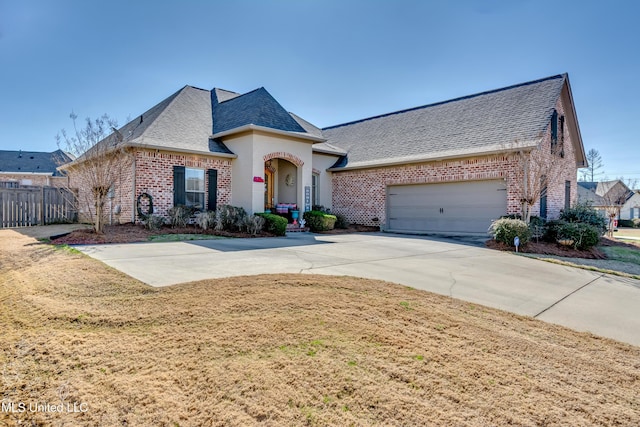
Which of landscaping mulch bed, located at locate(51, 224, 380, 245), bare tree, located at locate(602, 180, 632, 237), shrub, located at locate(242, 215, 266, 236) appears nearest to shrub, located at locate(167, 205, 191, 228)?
landscaping mulch bed, located at locate(51, 224, 380, 245)

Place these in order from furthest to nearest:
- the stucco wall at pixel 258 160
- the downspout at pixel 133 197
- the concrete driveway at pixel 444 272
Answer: the stucco wall at pixel 258 160, the downspout at pixel 133 197, the concrete driveway at pixel 444 272

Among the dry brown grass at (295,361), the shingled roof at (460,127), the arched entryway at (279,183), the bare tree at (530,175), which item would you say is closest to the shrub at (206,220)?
the arched entryway at (279,183)

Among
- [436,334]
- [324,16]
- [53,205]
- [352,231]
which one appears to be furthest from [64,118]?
[436,334]

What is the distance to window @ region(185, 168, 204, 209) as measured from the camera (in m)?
13.7

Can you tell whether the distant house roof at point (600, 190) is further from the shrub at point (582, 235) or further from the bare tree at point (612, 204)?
the shrub at point (582, 235)

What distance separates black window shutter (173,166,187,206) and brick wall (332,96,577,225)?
26.0ft

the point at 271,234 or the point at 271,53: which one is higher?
the point at 271,53

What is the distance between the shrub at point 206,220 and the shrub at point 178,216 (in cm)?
52

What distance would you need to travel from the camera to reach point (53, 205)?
15398 mm

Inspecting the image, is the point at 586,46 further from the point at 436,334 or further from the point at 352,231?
the point at 436,334

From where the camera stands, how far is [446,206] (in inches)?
583

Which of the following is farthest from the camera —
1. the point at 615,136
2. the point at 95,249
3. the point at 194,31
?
the point at 615,136

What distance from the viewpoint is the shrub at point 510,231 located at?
1048 centimetres

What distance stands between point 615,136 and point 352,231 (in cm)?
3187
